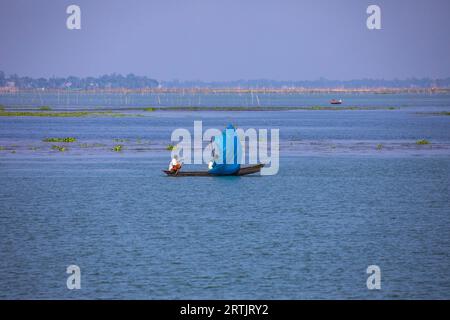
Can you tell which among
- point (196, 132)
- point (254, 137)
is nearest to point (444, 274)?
point (254, 137)

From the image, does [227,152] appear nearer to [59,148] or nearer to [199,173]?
[199,173]

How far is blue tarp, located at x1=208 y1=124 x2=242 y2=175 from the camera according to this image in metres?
55.3

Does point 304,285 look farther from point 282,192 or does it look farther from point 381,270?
point 282,192

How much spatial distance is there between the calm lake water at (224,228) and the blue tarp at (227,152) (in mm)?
825

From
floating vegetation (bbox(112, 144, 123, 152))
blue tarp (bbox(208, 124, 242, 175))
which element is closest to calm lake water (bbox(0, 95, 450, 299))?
blue tarp (bbox(208, 124, 242, 175))

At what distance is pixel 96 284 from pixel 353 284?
26.8 ft

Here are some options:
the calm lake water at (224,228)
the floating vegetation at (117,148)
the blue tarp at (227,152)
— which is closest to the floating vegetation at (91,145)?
the floating vegetation at (117,148)

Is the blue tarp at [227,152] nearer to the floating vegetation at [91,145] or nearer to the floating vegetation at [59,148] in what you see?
the floating vegetation at [59,148]

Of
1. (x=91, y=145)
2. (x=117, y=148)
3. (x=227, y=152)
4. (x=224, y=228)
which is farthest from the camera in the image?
(x=91, y=145)

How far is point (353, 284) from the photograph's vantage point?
29891 millimetres

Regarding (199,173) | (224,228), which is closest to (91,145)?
(199,173)

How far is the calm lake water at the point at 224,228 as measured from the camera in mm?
29766

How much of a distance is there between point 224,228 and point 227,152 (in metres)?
16.5

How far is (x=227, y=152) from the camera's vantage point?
56.0 meters
